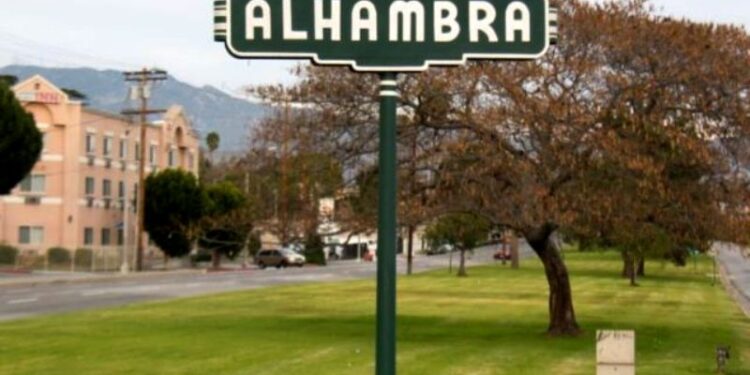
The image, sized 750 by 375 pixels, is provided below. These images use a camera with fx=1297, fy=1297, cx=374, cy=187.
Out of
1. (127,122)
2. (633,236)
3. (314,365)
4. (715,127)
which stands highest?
(127,122)

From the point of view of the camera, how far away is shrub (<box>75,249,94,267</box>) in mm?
71062

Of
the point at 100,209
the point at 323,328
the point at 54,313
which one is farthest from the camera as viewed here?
the point at 100,209

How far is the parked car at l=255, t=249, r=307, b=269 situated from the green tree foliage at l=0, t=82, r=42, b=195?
30521 millimetres

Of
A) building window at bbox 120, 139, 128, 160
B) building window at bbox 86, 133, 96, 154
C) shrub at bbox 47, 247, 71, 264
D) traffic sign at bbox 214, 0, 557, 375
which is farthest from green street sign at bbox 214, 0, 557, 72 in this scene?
building window at bbox 120, 139, 128, 160

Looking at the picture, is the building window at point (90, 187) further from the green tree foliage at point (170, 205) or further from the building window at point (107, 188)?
the green tree foliage at point (170, 205)

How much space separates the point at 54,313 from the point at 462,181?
13969 mm

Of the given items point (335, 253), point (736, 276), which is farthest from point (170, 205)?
point (335, 253)

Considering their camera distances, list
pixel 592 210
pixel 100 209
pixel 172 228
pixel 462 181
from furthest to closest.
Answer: pixel 100 209 → pixel 172 228 → pixel 462 181 → pixel 592 210

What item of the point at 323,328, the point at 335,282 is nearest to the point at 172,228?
the point at 335,282

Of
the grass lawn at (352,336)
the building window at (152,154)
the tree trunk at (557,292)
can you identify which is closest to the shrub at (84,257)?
the building window at (152,154)

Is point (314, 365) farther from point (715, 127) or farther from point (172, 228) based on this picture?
point (172, 228)

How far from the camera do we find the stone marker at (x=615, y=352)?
14.2 m

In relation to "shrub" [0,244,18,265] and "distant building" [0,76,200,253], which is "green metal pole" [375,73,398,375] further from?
"distant building" [0,76,200,253]

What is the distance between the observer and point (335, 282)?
58.1 m
